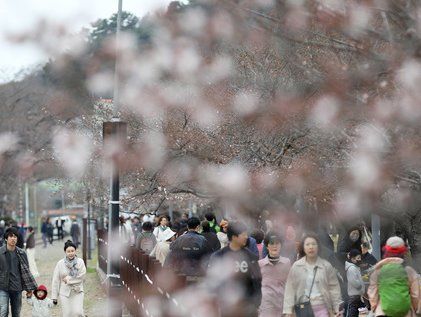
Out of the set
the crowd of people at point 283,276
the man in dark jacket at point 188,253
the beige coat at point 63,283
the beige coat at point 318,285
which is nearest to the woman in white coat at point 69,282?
the beige coat at point 63,283

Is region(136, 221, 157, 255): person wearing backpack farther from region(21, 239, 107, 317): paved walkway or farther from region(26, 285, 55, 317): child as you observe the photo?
region(26, 285, 55, 317): child

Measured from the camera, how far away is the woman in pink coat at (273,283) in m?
12.3

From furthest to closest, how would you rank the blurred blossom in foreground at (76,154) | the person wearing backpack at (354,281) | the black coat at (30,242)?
the blurred blossom in foreground at (76,154) → the black coat at (30,242) → the person wearing backpack at (354,281)

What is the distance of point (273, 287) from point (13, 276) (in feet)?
15.9

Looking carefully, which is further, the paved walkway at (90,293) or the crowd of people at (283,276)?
the paved walkway at (90,293)

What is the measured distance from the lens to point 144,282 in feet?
52.3

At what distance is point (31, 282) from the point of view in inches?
623

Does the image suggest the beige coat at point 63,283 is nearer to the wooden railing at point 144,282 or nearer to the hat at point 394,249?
the wooden railing at point 144,282

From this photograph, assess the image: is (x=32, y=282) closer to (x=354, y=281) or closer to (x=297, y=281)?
(x=354, y=281)

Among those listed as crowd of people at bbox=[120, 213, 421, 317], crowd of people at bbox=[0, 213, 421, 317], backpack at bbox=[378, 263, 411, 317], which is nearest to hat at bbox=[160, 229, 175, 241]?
crowd of people at bbox=[0, 213, 421, 317]

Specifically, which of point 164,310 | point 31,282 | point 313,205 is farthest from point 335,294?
point 313,205

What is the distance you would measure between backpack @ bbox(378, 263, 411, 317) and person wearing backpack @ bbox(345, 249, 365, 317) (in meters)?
4.06

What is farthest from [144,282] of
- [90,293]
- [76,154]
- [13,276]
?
[76,154]

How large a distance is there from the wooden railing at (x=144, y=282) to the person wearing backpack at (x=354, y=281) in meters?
2.71
